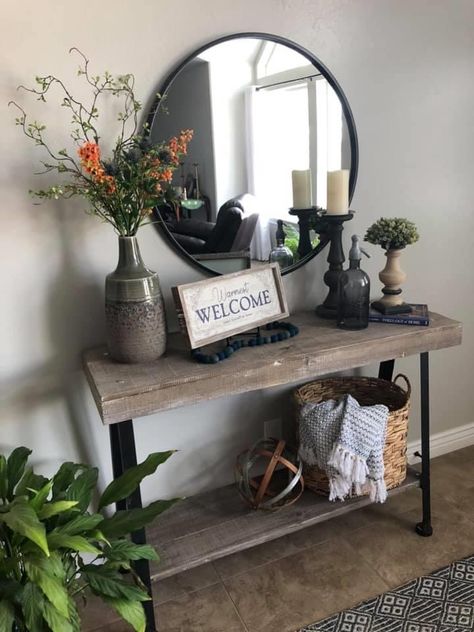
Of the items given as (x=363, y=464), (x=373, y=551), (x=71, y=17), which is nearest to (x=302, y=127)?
(x=71, y=17)

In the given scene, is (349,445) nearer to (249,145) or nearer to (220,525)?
(220,525)

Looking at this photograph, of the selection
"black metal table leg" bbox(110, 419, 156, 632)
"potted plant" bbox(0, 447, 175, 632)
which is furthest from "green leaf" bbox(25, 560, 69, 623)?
"black metal table leg" bbox(110, 419, 156, 632)

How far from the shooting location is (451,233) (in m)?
2.35

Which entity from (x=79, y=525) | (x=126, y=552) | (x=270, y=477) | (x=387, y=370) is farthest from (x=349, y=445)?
(x=79, y=525)

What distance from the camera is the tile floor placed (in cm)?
180

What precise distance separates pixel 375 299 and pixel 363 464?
681mm

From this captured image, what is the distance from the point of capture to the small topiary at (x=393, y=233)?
6.30ft

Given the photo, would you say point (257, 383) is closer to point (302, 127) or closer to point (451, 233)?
point (302, 127)

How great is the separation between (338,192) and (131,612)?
1398mm

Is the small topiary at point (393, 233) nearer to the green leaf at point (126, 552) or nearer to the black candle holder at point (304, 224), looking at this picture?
the black candle holder at point (304, 224)

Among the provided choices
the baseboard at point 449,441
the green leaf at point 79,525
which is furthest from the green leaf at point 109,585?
the baseboard at point 449,441

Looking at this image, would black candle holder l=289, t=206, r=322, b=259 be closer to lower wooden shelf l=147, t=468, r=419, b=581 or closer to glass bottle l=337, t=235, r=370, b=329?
glass bottle l=337, t=235, r=370, b=329

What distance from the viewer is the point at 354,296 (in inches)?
73.4

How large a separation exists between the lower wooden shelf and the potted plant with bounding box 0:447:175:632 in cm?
20
